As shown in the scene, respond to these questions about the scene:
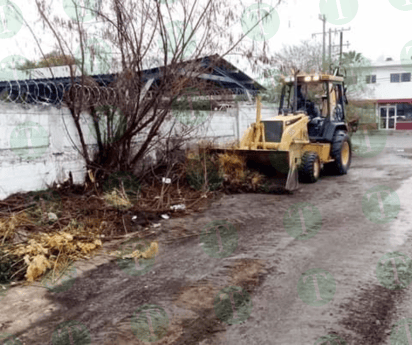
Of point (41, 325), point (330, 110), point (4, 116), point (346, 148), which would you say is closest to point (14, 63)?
point (4, 116)

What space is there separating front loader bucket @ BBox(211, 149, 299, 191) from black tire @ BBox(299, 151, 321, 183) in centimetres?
71

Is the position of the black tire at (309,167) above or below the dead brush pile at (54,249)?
above

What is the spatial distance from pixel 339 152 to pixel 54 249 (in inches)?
324

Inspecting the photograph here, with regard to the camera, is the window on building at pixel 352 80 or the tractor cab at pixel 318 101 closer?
the tractor cab at pixel 318 101

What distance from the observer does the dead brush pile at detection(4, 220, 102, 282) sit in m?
4.99

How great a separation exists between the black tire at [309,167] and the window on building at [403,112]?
30941mm

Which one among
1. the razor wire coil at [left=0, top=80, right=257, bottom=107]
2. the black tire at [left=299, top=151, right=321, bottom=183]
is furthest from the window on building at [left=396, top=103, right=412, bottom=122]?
the razor wire coil at [left=0, top=80, right=257, bottom=107]

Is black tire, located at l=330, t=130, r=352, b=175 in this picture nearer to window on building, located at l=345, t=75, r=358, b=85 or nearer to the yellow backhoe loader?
the yellow backhoe loader

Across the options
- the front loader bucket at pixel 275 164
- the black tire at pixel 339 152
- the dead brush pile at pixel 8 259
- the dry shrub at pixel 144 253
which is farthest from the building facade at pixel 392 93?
the dead brush pile at pixel 8 259

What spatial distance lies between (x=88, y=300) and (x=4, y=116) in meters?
4.20

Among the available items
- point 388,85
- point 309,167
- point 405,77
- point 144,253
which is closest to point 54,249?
point 144,253

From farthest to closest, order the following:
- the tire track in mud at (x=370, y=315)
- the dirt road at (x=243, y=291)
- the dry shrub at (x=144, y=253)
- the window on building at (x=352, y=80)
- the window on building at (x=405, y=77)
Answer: the window on building at (x=405, y=77) → the window on building at (x=352, y=80) → the dry shrub at (x=144, y=253) → the dirt road at (x=243, y=291) → the tire track in mud at (x=370, y=315)

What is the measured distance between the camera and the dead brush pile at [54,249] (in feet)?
16.4

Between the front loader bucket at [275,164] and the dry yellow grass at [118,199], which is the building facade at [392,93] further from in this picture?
the dry yellow grass at [118,199]
